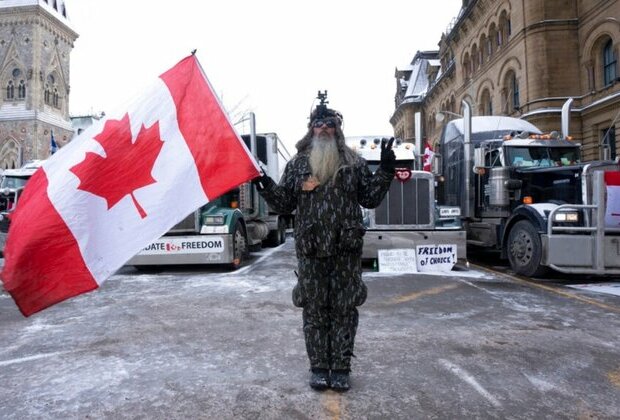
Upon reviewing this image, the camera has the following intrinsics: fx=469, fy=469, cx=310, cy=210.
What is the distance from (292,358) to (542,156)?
7.93 metres

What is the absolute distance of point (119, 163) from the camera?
306 cm

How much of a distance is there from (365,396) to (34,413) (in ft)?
6.94

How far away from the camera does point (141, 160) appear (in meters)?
3.11

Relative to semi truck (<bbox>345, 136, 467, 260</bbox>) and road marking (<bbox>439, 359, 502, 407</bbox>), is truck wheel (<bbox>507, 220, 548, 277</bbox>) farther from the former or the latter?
road marking (<bbox>439, 359, 502, 407</bbox>)

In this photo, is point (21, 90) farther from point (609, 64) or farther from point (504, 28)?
point (609, 64)

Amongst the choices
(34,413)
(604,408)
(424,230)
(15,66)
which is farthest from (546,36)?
(15,66)

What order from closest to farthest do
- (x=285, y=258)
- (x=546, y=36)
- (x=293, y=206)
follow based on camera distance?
(x=293, y=206) → (x=285, y=258) → (x=546, y=36)

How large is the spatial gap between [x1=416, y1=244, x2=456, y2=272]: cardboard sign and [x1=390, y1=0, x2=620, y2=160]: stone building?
11.4 m

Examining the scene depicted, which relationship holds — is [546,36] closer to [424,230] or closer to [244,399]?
[424,230]

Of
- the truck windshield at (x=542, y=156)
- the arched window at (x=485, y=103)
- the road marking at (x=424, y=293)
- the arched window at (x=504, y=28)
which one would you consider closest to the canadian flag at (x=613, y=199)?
the truck windshield at (x=542, y=156)

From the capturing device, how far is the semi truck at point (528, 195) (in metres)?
7.38

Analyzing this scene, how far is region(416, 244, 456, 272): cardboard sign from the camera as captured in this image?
9023mm

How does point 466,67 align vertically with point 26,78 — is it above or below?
below

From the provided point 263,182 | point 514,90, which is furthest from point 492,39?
point 263,182
